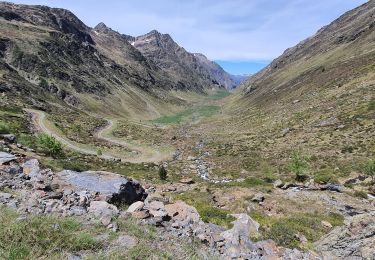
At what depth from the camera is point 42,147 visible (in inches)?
1991

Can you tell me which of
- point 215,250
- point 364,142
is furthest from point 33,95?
point 215,250

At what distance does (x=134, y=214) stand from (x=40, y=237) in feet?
16.3

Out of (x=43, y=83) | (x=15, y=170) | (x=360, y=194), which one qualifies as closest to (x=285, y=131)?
(x=360, y=194)

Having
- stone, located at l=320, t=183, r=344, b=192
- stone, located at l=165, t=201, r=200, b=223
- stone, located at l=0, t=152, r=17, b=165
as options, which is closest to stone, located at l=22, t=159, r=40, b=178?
stone, located at l=0, t=152, r=17, b=165

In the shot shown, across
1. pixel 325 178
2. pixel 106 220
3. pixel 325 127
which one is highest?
pixel 106 220

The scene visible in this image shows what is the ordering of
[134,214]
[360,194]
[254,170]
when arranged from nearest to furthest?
[134,214] → [360,194] → [254,170]

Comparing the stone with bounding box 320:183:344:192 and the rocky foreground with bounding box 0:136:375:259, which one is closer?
the rocky foreground with bounding box 0:136:375:259

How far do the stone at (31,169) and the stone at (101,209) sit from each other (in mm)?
Answer: 4330

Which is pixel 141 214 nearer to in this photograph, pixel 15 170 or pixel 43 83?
pixel 15 170

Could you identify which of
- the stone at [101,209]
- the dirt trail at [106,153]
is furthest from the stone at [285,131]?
the stone at [101,209]

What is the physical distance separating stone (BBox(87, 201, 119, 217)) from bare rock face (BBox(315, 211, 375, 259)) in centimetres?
856

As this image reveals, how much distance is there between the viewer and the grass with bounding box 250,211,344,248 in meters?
16.9

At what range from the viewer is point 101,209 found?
1362cm

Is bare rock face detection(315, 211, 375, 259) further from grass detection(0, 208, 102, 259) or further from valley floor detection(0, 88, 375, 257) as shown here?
grass detection(0, 208, 102, 259)
